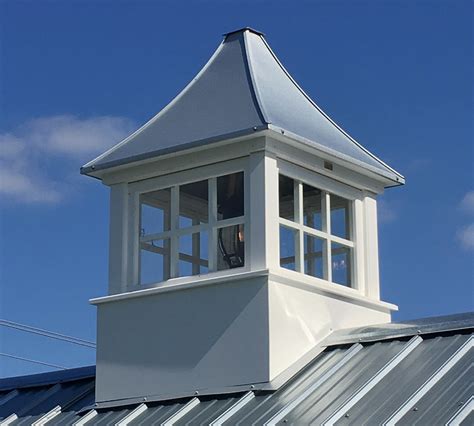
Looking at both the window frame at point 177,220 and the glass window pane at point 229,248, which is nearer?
the window frame at point 177,220

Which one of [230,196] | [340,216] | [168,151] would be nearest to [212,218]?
[230,196]

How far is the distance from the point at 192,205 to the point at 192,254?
76 cm

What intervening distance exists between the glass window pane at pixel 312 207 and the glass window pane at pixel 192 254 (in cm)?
156

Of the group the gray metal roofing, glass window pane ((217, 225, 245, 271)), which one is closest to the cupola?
glass window pane ((217, 225, 245, 271))

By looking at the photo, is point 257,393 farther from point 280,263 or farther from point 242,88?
point 242,88

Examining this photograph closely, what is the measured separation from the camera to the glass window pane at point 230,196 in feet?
62.4

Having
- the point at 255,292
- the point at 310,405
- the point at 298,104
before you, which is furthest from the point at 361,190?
the point at 310,405

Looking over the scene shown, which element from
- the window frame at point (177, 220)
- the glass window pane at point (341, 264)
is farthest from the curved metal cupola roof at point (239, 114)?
the glass window pane at point (341, 264)

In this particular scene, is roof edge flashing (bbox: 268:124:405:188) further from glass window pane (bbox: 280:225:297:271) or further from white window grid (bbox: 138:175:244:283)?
glass window pane (bbox: 280:225:297:271)

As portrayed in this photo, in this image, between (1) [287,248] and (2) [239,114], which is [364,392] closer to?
(1) [287,248]

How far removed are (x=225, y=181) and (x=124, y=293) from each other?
83.5 inches

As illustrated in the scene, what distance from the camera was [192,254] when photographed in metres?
19.3

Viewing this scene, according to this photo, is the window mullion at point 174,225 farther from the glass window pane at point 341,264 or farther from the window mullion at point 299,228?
the glass window pane at point 341,264

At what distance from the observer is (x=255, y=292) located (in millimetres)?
17844
